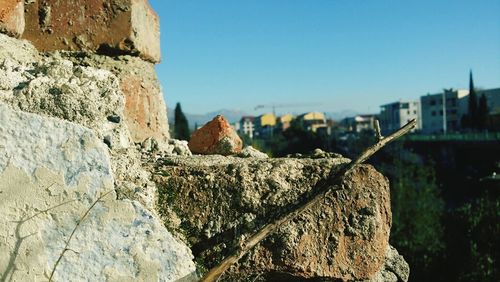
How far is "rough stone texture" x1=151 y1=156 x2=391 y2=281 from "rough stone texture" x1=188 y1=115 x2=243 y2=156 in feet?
2.43

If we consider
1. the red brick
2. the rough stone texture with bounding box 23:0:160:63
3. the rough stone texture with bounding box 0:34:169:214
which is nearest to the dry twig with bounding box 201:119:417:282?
the rough stone texture with bounding box 0:34:169:214

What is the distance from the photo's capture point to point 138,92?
8.19 feet

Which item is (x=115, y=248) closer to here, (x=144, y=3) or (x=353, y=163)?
(x=353, y=163)

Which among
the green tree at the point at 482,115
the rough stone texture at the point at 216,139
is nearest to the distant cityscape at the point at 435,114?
the green tree at the point at 482,115

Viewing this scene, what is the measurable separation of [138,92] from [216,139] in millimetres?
446

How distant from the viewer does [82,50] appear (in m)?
2.34

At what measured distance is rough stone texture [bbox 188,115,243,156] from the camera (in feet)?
8.77

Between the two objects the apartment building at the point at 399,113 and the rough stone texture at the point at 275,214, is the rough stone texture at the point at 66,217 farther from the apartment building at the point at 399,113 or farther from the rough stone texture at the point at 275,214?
the apartment building at the point at 399,113

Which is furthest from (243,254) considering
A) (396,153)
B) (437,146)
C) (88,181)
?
(437,146)

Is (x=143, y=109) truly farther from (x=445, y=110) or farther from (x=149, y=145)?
(x=445, y=110)

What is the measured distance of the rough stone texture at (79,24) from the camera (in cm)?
234

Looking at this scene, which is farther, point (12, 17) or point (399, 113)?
point (399, 113)

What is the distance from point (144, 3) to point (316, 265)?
1.38 meters

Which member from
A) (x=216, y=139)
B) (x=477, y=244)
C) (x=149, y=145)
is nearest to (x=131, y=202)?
(x=149, y=145)
